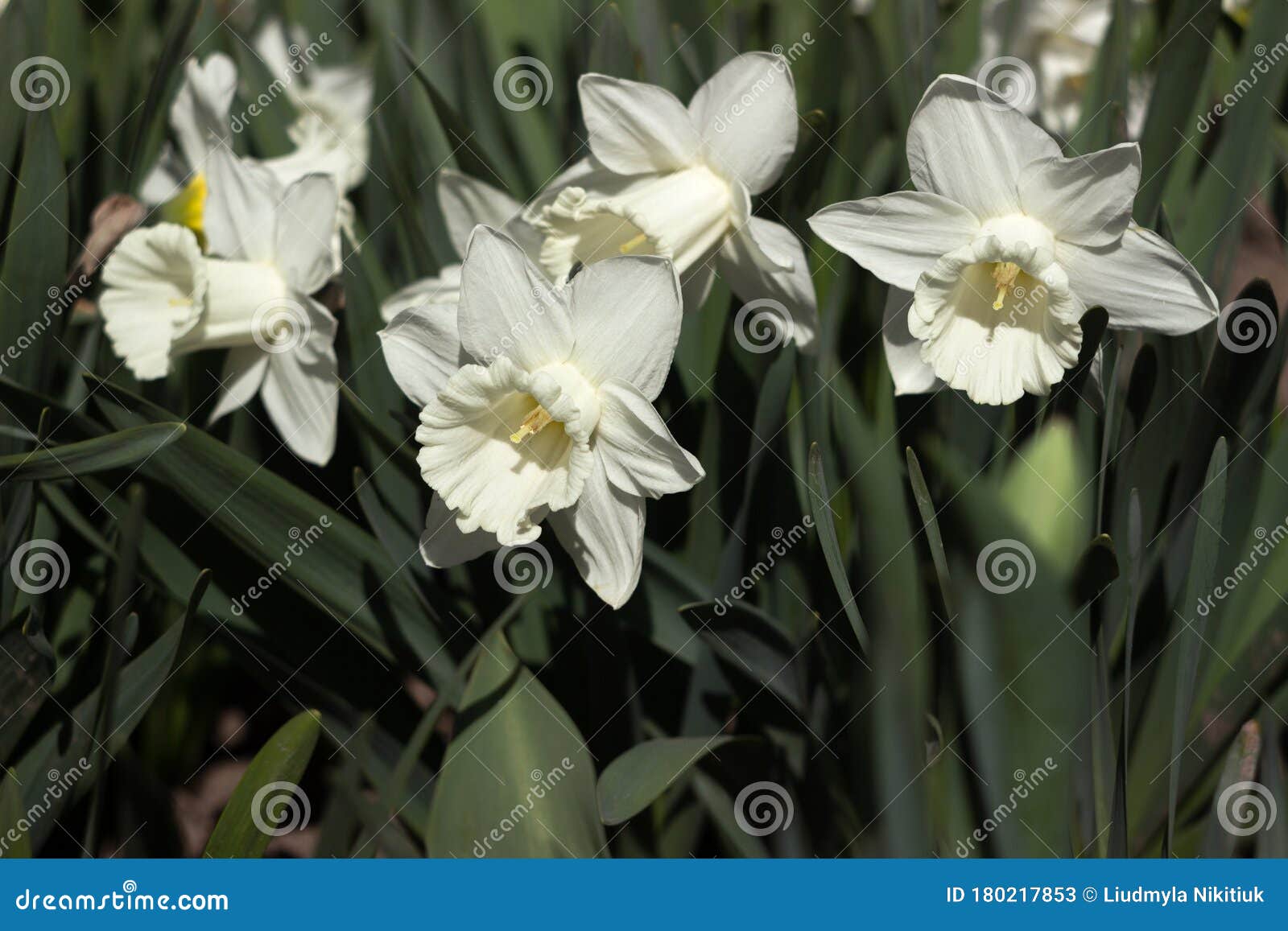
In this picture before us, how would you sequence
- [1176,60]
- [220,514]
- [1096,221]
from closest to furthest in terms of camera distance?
[1096,221], [220,514], [1176,60]

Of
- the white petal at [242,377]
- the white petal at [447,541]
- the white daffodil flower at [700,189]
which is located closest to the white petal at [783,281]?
the white daffodil flower at [700,189]

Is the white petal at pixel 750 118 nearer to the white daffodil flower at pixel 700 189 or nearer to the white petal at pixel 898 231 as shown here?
the white daffodil flower at pixel 700 189

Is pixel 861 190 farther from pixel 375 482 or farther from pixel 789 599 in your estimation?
pixel 375 482

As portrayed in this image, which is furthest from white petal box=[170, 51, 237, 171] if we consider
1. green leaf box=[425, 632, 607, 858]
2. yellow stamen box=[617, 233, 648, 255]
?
green leaf box=[425, 632, 607, 858]

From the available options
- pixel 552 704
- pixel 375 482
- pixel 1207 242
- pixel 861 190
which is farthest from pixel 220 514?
pixel 1207 242

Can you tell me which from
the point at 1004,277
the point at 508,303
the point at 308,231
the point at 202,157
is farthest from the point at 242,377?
the point at 1004,277

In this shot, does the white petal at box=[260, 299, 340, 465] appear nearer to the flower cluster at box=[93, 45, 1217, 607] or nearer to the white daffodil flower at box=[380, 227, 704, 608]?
the flower cluster at box=[93, 45, 1217, 607]
